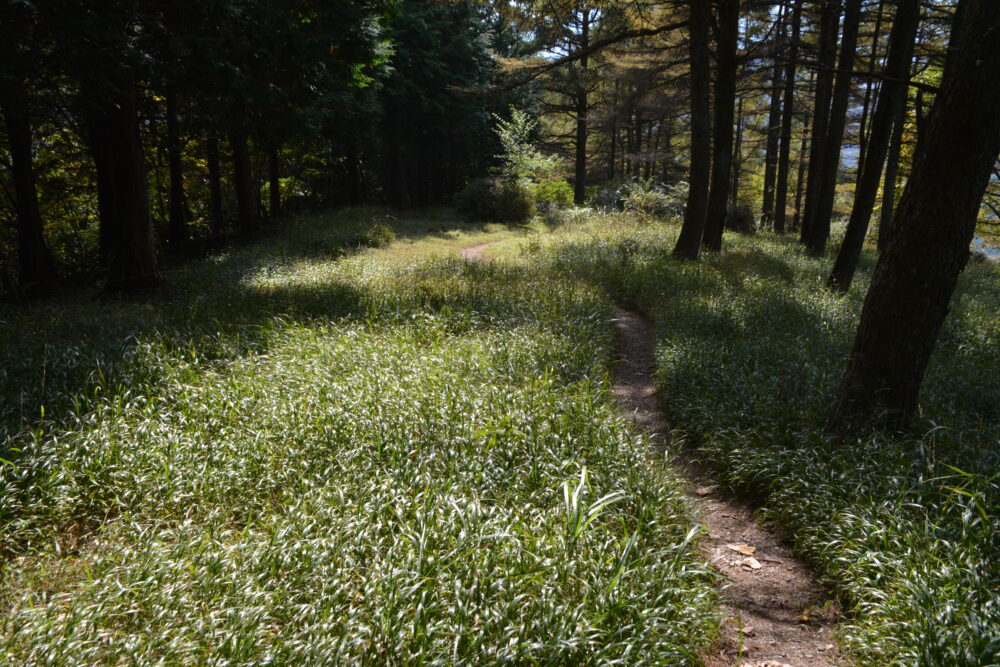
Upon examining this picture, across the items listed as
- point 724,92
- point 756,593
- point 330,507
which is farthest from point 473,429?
point 724,92

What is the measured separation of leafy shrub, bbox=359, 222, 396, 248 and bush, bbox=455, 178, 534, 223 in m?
7.33

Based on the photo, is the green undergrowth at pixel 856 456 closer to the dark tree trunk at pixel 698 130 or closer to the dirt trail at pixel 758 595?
the dirt trail at pixel 758 595

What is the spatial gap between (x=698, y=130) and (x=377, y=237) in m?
10.1

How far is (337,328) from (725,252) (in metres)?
11.5

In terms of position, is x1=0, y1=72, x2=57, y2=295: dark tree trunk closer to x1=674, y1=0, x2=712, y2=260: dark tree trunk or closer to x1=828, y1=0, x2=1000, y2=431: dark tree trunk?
x1=828, y1=0, x2=1000, y2=431: dark tree trunk

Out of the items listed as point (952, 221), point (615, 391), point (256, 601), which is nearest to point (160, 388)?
point (256, 601)

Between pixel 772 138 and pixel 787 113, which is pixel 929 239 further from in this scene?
pixel 772 138

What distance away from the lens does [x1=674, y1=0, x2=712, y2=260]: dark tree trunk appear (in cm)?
1160

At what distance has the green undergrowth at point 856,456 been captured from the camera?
2639 mm

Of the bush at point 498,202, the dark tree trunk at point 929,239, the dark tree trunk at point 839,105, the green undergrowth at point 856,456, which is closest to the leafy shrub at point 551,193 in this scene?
the bush at point 498,202

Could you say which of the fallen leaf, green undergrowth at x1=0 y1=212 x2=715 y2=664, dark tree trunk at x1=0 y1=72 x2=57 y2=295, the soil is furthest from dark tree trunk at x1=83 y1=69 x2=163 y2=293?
the fallen leaf

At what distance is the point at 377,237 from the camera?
17141mm

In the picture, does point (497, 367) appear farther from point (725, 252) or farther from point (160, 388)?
point (725, 252)

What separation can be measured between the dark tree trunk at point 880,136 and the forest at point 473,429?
0.27 ft
